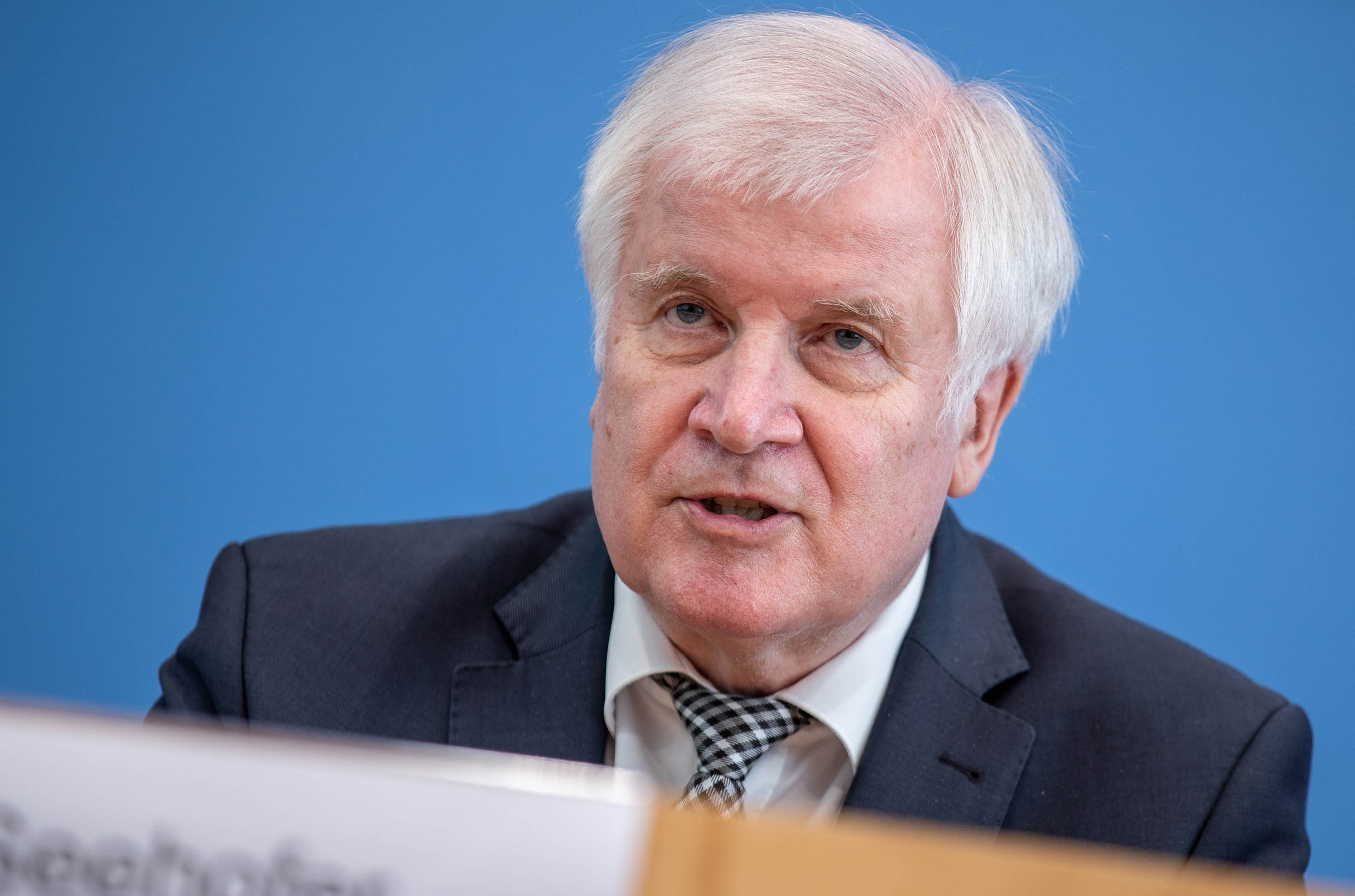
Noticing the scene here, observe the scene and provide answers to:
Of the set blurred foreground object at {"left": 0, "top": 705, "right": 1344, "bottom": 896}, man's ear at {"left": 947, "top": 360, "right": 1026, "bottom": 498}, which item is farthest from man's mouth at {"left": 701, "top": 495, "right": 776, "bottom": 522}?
blurred foreground object at {"left": 0, "top": 705, "right": 1344, "bottom": 896}

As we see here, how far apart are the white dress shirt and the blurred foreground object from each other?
36.4 inches

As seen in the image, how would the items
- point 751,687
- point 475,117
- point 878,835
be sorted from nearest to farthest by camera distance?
A: point 878,835, point 751,687, point 475,117

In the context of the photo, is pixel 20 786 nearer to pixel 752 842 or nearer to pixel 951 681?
pixel 752 842

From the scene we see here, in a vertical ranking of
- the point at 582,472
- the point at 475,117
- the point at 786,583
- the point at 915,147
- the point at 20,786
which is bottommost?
the point at 20,786

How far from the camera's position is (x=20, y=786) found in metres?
0.67

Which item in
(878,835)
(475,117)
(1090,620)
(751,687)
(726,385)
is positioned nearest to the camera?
(878,835)

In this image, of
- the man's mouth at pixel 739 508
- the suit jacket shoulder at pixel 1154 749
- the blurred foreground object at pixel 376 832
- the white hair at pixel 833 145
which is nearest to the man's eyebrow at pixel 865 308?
the white hair at pixel 833 145

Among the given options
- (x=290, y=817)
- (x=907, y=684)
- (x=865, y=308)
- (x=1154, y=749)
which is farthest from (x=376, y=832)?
(x=1154, y=749)

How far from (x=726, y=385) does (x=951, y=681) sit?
21.1 inches

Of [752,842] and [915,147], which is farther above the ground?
[915,147]

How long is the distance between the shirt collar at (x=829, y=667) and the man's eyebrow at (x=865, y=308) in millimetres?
439

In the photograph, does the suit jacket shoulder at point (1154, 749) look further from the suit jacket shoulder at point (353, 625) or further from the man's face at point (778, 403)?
the suit jacket shoulder at point (353, 625)

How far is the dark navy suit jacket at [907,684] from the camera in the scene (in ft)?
4.90

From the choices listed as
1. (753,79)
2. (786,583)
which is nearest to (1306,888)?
(786,583)
